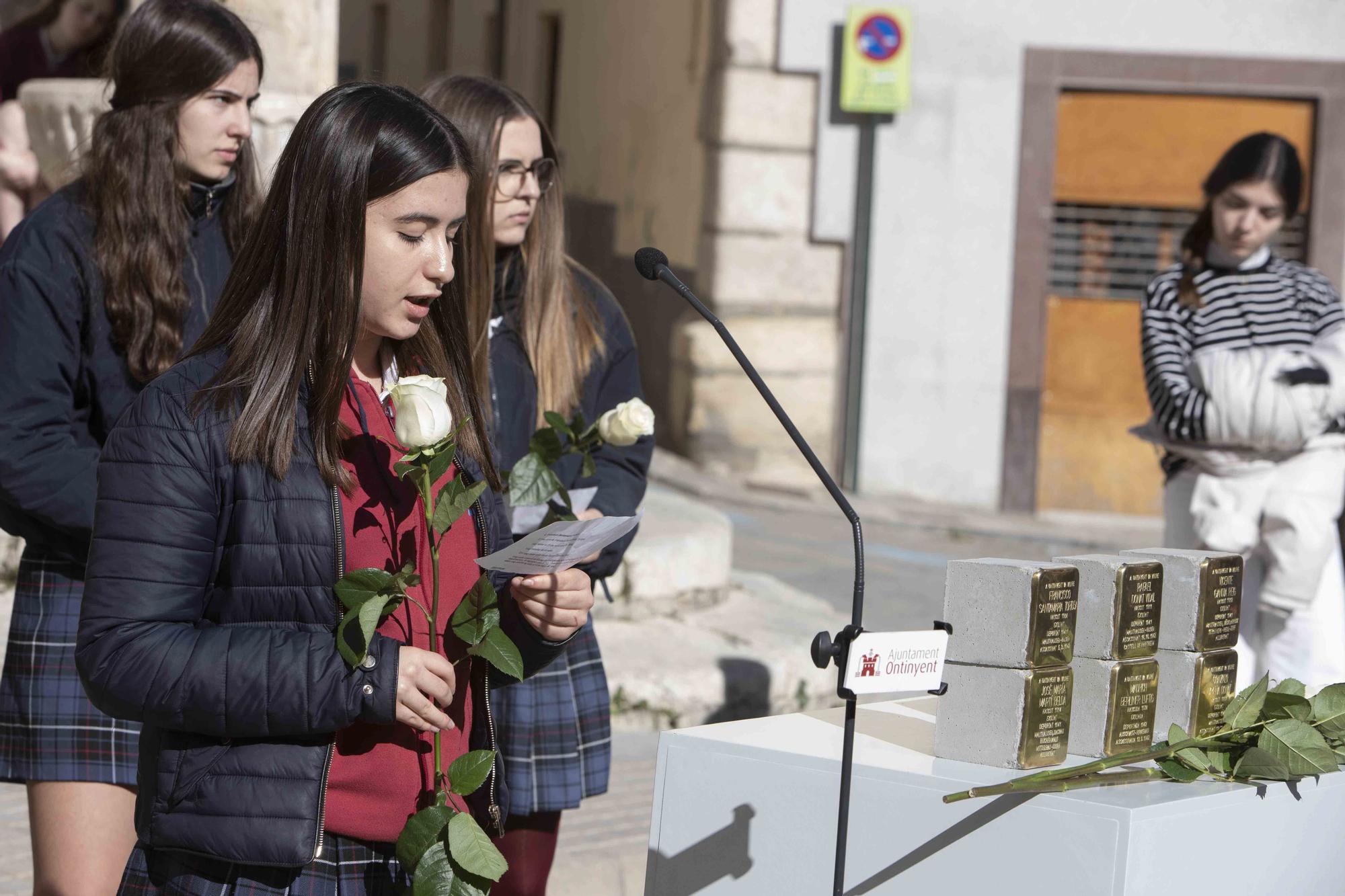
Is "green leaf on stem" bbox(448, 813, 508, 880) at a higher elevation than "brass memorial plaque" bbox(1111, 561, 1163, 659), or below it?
below

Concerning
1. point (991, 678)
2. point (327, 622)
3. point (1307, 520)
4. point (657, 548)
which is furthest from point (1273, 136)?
point (327, 622)

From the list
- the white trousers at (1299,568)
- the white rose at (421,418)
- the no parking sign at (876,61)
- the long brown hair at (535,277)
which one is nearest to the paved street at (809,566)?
the long brown hair at (535,277)

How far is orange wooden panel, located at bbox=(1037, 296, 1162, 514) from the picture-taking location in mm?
10977

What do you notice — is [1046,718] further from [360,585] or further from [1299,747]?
[360,585]

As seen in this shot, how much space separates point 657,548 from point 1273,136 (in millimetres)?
2472

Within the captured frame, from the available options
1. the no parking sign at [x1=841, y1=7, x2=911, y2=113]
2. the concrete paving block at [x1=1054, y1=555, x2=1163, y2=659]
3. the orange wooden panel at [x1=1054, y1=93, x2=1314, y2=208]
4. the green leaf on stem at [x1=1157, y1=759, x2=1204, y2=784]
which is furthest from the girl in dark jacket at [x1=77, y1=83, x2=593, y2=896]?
the orange wooden panel at [x1=1054, y1=93, x2=1314, y2=208]

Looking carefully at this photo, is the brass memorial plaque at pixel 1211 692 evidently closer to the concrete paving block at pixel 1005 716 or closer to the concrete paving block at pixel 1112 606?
the concrete paving block at pixel 1112 606

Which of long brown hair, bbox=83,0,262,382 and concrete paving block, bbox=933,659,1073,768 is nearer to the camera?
concrete paving block, bbox=933,659,1073,768

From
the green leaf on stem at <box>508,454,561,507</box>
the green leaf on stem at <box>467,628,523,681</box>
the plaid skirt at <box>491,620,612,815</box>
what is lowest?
the plaid skirt at <box>491,620,612,815</box>

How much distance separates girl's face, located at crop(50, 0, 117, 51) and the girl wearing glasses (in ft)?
10.2

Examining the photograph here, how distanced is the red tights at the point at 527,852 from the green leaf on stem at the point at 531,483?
65 centimetres

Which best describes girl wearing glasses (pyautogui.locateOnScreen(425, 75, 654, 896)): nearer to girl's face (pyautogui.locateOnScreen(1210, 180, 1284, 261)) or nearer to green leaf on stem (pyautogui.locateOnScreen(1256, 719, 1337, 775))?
green leaf on stem (pyautogui.locateOnScreen(1256, 719, 1337, 775))

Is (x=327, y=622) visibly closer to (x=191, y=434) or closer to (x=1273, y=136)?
(x=191, y=434)

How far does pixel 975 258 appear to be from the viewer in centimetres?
1091
